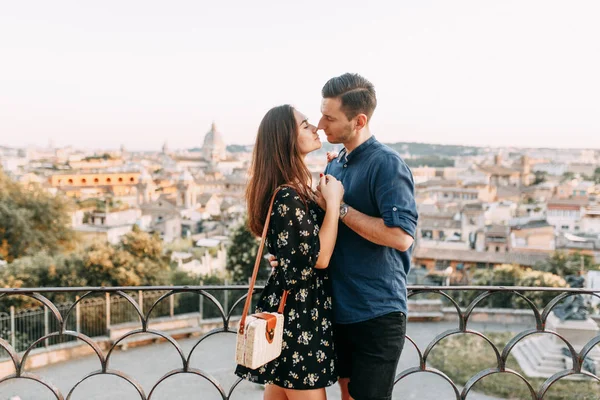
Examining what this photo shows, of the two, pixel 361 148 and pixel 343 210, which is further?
pixel 361 148

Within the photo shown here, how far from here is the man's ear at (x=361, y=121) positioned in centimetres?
170

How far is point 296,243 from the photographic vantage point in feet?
5.16

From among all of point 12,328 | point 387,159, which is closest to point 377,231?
point 387,159

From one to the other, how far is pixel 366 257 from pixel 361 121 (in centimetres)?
41

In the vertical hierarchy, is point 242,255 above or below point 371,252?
below

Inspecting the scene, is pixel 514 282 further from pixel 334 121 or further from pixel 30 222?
pixel 334 121

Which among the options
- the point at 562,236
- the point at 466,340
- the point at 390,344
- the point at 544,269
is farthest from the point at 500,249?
the point at 390,344

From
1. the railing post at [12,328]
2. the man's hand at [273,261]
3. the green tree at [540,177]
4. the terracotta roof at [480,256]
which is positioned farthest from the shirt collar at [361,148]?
the green tree at [540,177]

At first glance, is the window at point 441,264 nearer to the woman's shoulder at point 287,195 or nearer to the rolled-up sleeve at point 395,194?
the rolled-up sleeve at point 395,194

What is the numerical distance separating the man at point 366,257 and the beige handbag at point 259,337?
20 cm

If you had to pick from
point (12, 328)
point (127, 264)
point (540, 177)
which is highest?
point (540, 177)

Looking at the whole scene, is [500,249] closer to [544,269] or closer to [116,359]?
[544,269]

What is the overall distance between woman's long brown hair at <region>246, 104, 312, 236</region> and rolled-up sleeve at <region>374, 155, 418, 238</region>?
0.21 m

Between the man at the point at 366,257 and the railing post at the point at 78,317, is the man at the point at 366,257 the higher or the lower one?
the higher one
